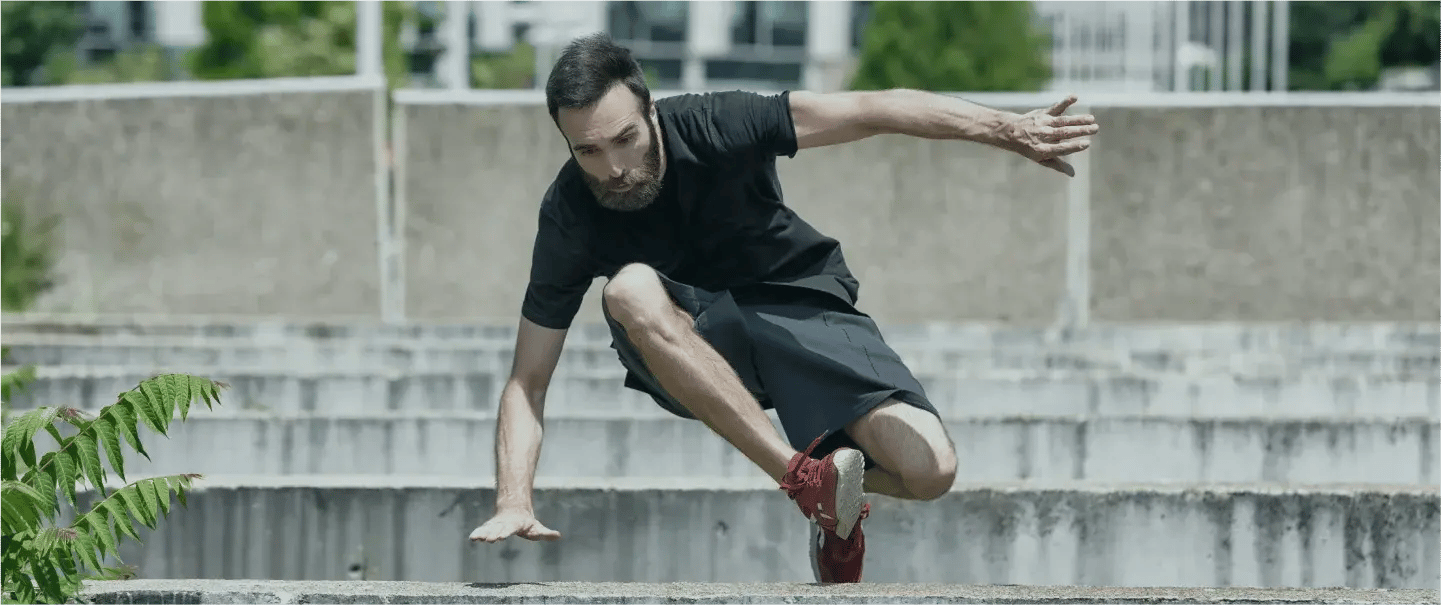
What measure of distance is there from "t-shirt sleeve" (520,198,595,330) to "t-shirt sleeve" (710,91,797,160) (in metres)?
0.49

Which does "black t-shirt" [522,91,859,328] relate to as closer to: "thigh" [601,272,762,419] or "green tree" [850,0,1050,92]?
"thigh" [601,272,762,419]

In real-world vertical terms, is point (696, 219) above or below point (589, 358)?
above

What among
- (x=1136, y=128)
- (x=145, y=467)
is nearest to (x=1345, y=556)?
(x=145, y=467)

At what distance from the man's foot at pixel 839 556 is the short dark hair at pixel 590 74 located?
128cm

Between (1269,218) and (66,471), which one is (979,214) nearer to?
(1269,218)

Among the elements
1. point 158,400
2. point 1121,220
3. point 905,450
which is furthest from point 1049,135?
point 1121,220

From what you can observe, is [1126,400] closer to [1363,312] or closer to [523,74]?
[1363,312]

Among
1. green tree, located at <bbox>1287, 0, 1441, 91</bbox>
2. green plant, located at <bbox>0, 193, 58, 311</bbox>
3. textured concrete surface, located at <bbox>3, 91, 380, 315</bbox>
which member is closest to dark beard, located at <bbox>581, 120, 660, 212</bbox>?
textured concrete surface, located at <bbox>3, 91, 380, 315</bbox>

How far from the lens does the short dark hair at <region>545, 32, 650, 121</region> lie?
4.90 metres

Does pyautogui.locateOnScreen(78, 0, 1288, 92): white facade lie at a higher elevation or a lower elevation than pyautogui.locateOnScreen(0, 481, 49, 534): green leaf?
higher

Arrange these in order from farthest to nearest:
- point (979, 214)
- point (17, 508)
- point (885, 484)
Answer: point (979, 214), point (885, 484), point (17, 508)

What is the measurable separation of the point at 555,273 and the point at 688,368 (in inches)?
18.3

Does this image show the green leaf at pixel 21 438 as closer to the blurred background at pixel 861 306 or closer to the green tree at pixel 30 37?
the blurred background at pixel 861 306

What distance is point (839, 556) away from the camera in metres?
5.19
